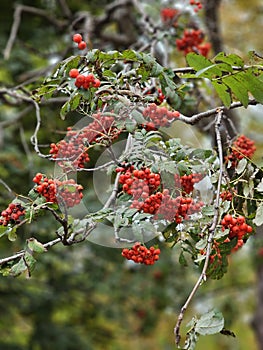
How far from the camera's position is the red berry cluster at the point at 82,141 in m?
1.71

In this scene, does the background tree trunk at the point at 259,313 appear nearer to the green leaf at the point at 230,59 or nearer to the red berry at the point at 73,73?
the green leaf at the point at 230,59

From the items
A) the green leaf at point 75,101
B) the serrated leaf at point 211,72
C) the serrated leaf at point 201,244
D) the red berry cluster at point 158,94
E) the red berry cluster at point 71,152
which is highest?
the serrated leaf at point 211,72

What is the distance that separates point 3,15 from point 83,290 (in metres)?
2.49

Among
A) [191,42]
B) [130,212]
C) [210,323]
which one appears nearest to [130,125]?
[130,212]

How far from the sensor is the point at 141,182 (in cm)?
161

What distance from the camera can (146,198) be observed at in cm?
162

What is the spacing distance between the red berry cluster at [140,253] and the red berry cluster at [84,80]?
1.52 ft

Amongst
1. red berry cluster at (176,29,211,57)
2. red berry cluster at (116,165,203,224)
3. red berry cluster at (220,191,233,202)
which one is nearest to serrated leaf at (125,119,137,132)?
red berry cluster at (116,165,203,224)

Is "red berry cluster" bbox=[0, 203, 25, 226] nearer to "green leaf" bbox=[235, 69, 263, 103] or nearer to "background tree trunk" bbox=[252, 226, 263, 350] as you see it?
"green leaf" bbox=[235, 69, 263, 103]

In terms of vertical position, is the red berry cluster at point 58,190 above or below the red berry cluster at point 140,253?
above

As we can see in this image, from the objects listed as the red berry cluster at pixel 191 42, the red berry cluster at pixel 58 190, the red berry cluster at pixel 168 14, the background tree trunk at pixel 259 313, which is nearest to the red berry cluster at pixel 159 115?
the red berry cluster at pixel 58 190

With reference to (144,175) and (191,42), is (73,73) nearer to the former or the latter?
(144,175)

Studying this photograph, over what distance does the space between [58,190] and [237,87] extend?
60 centimetres

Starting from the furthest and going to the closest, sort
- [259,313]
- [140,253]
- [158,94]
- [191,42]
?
[259,313] < [191,42] < [158,94] < [140,253]
